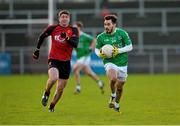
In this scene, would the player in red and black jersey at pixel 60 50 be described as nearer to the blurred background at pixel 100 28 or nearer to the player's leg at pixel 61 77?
the player's leg at pixel 61 77

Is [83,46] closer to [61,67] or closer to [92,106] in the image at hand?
[92,106]

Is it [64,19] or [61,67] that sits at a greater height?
[64,19]

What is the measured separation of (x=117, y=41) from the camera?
1597 cm

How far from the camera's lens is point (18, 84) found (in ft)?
91.2

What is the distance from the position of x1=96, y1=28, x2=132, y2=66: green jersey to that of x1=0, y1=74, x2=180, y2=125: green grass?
117 centimetres

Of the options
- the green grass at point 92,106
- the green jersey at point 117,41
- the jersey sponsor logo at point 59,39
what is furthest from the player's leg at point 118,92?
the jersey sponsor logo at point 59,39

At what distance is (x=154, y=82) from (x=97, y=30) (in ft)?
29.9

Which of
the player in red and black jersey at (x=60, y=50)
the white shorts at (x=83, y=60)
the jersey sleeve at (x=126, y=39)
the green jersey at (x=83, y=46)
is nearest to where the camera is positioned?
the player in red and black jersey at (x=60, y=50)

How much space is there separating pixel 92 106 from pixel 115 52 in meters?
2.52

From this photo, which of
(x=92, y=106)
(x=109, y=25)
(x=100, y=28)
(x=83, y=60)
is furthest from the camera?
(x=100, y=28)

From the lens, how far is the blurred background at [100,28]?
36344 millimetres

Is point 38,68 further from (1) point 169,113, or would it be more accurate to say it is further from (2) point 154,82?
(1) point 169,113

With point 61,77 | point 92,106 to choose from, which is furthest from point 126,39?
point 92,106

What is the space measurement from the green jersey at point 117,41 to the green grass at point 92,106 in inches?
46.1
